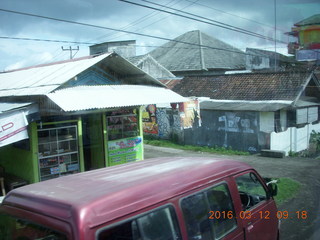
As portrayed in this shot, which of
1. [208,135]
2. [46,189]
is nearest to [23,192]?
[46,189]

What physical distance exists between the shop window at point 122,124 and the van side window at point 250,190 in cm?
685

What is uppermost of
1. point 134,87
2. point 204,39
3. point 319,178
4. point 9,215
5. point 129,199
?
point 204,39

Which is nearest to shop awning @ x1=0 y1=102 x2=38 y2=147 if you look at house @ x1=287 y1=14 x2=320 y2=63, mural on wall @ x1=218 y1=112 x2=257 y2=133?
house @ x1=287 y1=14 x2=320 y2=63

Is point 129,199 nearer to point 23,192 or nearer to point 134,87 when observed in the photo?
point 23,192

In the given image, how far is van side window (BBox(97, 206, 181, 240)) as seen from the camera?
2.40 meters

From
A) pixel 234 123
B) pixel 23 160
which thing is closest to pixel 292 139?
pixel 234 123

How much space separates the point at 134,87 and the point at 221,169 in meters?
7.42

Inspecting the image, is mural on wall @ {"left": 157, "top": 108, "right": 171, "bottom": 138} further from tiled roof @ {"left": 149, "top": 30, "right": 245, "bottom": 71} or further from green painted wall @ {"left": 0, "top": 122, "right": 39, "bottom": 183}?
tiled roof @ {"left": 149, "top": 30, "right": 245, "bottom": 71}

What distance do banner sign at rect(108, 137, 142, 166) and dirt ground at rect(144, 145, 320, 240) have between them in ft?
13.9

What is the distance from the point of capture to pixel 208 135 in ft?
58.7

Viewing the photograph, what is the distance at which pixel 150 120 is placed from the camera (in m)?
20.8

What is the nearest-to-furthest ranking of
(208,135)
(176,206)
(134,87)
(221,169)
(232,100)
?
(176,206) → (221,169) → (134,87) → (208,135) → (232,100)

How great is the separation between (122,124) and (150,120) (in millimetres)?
10077

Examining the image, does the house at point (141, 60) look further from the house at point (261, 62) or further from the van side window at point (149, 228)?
the van side window at point (149, 228)
